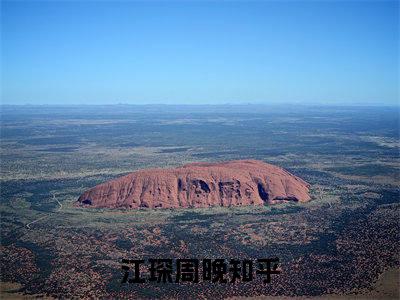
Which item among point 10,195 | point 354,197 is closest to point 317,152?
point 354,197

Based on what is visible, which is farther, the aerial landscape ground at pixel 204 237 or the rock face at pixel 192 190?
the rock face at pixel 192 190

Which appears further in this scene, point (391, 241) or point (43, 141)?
point (43, 141)

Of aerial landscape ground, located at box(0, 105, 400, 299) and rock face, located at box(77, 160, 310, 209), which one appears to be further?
rock face, located at box(77, 160, 310, 209)

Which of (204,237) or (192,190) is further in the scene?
(192,190)

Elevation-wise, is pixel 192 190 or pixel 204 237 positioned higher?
pixel 192 190

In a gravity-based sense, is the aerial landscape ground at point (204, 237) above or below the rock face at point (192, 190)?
below

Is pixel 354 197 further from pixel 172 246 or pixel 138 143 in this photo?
pixel 138 143

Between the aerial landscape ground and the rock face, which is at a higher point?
the rock face

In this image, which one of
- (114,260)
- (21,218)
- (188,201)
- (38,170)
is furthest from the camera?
(38,170)
